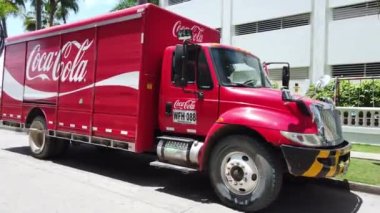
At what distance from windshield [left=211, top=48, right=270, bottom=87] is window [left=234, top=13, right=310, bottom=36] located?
1590 centimetres

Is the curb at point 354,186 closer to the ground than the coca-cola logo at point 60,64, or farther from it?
closer to the ground

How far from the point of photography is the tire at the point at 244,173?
675 cm

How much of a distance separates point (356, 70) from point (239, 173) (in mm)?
A: 16086

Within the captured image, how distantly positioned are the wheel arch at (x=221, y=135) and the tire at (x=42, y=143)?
4.90m

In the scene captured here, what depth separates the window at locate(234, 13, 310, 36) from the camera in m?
23.7

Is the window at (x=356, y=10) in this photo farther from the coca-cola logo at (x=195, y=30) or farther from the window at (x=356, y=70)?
the coca-cola logo at (x=195, y=30)

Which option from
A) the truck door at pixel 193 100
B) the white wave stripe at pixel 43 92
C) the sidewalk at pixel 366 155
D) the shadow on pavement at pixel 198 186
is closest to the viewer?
the shadow on pavement at pixel 198 186

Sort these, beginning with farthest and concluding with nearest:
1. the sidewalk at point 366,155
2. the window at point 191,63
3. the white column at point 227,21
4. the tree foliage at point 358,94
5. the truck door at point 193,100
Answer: the white column at point 227,21, the tree foliage at point 358,94, the sidewalk at point 366,155, the window at point 191,63, the truck door at point 193,100

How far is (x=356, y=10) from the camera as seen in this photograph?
21594 mm

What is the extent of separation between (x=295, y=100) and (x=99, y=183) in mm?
3933

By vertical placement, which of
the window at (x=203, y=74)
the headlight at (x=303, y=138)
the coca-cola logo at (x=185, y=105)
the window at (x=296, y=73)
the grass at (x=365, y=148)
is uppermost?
the window at (x=296, y=73)

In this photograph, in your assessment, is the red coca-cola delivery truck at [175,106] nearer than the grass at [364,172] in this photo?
Yes

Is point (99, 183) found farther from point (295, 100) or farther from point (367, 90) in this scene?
point (367, 90)

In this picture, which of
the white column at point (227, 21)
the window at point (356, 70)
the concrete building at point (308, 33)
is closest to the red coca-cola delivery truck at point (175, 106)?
the window at point (356, 70)
